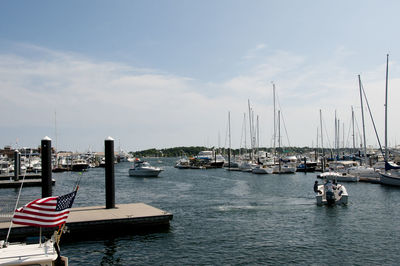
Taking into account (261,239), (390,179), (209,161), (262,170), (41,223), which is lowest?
(261,239)

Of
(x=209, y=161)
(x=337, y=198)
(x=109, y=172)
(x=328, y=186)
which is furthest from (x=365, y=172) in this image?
(x=209, y=161)

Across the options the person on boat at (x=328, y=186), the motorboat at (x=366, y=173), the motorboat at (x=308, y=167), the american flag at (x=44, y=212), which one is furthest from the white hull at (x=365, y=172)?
the american flag at (x=44, y=212)

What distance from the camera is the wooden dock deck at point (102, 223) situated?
22250 millimetres

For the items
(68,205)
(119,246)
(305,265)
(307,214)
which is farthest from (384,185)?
(68,205)

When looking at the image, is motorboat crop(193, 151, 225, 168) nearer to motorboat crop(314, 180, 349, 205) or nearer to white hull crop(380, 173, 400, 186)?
white hull crop(380, 173, 400, 186)

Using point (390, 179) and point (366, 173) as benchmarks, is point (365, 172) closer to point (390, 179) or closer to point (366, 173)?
point (366, 173)

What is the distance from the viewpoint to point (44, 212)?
40.5 feet

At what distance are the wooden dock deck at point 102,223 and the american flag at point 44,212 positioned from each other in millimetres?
10233

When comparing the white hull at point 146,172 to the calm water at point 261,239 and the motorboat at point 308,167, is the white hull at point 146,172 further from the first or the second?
the calm water at point 261,239

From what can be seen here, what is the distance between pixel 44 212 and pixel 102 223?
40.2ft

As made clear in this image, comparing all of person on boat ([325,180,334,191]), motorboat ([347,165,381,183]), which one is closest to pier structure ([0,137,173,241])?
person on boat ([325,180,334,191])

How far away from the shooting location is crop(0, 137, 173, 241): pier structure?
884 inches

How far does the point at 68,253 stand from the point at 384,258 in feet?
58.1

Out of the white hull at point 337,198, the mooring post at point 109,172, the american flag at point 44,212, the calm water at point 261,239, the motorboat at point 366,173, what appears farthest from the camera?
the motorboat at point 366,173
